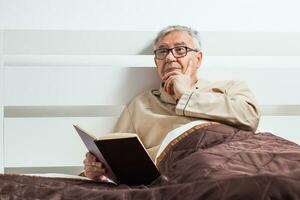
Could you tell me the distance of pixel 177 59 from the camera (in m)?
1.94

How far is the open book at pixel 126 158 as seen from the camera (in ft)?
4.16

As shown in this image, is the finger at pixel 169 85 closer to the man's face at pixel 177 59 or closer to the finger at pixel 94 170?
the man's face at pixel 177 59

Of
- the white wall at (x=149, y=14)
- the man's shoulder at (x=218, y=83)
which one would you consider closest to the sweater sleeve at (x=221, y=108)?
the man's shoulder at (x=218, y=83)

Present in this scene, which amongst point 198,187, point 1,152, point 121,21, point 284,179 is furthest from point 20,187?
point 121,21

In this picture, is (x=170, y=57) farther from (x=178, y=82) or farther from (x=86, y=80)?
(x=86, y=80)

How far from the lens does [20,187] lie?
1.16 meters

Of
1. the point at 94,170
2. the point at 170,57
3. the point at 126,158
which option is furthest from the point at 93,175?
the point at 170,57

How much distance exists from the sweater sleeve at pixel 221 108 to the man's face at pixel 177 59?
0.62 feet

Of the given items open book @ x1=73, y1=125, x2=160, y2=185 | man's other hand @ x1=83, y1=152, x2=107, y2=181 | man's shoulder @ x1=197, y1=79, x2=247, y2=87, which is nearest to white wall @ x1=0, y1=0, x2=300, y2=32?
man's shoulder @ x1=197, y1=79, x2=247, y2=87

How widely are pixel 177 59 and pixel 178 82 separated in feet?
0.50

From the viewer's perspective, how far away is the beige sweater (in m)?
1.70

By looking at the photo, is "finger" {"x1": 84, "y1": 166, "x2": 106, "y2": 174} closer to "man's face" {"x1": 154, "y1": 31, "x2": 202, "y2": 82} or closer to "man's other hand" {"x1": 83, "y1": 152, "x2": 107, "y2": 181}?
"man's other hand" {"x1": 83, "y1": 152, "x2": 107, "y2": 181}

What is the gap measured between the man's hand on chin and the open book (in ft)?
1.59

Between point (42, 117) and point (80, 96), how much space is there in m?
0.18
